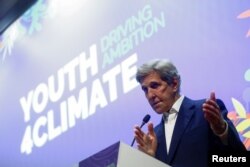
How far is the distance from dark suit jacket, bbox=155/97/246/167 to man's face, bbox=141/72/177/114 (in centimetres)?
6

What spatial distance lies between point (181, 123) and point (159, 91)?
14 centimetres

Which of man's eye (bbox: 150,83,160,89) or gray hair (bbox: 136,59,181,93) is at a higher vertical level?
gray hair (bbox: 136,59,181,93)

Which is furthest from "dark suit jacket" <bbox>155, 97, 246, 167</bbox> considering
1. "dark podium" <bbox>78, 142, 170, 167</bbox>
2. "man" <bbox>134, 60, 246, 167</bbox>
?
"dark podium" <bbox>78, 142, 170, 167</bbox>

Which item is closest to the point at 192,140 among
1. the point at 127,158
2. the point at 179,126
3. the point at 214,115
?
the point at 179,126

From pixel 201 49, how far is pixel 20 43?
1669mm

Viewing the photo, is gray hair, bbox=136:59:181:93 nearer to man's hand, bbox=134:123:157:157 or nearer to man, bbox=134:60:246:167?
man, bbox=134:60:246:167

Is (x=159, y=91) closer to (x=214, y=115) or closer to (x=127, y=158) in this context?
(x=214, y=115)

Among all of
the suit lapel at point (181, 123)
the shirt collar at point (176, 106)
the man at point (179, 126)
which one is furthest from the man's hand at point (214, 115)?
the shirt collar at point (176, 106)

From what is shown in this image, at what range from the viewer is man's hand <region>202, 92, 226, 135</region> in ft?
4.67

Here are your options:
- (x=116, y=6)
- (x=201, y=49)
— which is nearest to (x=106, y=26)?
(x=116, y=6)

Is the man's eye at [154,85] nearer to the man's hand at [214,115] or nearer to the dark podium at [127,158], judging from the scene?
the man's hand at [214,115]

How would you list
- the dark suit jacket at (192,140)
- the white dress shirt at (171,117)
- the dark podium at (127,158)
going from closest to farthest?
1. the dark podium at (127,158)
2. the dark suit jacket at (192,140)
3. the white dress shirt at (171,117)

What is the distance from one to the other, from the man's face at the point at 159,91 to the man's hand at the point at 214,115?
1.02ft

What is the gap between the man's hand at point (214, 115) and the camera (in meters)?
1.42
